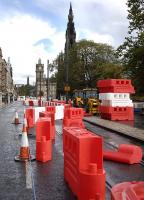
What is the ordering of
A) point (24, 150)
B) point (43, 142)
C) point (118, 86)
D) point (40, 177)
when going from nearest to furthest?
point (40, 177)
point (43, 142)
point (24, 150)
point (118, 86)

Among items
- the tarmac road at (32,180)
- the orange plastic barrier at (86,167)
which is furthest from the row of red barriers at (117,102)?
the orange plastic barrier at (86,167)

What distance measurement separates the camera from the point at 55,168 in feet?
33.9

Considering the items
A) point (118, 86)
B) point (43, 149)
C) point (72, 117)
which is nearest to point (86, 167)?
point (43, 149)

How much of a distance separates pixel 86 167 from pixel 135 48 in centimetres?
3797

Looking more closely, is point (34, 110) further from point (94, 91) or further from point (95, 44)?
point (95, 44)

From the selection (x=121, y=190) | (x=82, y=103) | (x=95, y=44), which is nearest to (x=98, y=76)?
(x=95, y=44)

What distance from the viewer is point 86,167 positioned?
705cm

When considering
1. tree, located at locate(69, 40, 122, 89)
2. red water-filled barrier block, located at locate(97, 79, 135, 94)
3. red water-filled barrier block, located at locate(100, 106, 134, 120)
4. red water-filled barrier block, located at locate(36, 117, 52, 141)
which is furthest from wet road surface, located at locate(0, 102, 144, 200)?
tree, located at locate(69, 40, 122, 89)

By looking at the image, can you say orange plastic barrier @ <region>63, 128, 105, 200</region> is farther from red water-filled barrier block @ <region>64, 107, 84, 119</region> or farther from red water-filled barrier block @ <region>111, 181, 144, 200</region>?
red water-filled barrier block @ <region>64, 107, 84, 119</region>

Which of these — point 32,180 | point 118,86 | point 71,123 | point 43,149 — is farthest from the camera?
point 118,86

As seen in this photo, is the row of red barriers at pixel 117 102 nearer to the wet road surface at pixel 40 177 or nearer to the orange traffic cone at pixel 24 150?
the wet road surface at pixel 40 177

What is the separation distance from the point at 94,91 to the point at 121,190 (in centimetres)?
4368

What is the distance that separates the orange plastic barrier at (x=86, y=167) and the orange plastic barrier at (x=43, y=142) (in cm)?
341

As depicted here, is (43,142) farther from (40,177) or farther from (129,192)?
(129,192)
